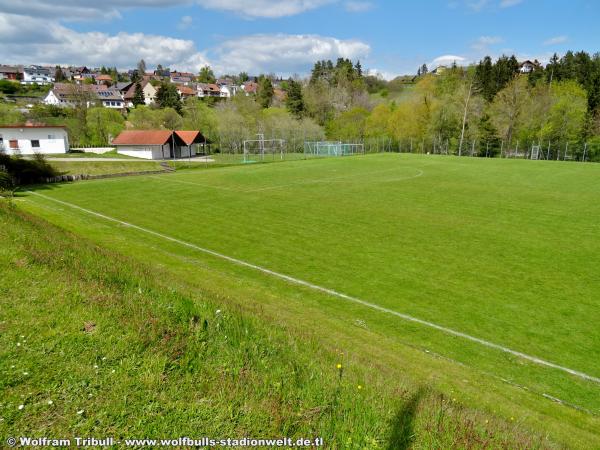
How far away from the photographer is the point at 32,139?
187 feet

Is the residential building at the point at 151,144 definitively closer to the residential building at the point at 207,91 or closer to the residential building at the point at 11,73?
the residential building at the point at 207,91

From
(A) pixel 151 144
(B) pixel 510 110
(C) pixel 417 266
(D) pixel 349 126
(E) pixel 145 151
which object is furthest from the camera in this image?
(D) pixel 349 126

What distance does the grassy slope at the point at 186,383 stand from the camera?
4207 millimetres

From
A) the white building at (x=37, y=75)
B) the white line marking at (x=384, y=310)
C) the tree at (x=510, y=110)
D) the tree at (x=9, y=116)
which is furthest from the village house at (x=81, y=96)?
the tree at (x=510, y=110)

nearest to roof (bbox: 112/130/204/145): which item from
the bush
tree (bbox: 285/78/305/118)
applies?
the bush

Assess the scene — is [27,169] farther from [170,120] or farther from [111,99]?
[111,99]

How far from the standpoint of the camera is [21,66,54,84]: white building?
17312 centimetres

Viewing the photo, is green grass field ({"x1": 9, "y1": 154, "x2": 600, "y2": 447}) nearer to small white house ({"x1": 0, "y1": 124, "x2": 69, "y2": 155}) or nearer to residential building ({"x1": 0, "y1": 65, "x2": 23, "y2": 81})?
small white house ({"x1": 0, "y1": 124, "x2": 69, "y2": 155})

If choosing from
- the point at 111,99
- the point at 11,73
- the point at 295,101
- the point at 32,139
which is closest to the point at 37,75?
the point at 11,73

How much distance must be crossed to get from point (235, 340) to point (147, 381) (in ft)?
4.57

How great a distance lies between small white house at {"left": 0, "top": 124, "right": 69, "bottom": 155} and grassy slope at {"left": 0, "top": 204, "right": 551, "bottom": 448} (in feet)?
195

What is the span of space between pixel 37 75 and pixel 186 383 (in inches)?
8619

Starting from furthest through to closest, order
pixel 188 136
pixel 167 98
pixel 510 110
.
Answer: pixel 167 98
pixel 510 110
pixel 188 136

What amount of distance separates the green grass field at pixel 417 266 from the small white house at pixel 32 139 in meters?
28.5
